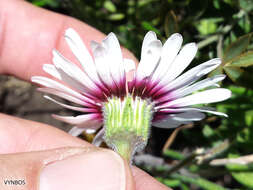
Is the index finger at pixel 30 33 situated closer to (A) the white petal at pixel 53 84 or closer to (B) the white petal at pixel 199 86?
(A) the white petal at pixel 53 84

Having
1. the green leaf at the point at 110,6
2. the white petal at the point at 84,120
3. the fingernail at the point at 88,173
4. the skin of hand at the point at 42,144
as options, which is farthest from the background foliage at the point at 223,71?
the fingernail at the point at 88,173

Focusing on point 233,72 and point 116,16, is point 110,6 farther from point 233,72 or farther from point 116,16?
point 233,72

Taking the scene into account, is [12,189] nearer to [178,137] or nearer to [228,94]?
[228,94]

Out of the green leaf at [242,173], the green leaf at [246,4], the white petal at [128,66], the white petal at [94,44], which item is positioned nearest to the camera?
the white petal at [94,44]

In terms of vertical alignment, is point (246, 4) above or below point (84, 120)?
above

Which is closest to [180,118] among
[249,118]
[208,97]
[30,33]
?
[208,97]

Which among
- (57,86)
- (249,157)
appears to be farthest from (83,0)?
(249,157)

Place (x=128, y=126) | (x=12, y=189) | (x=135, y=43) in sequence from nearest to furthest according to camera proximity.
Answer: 1. (x=12, y=189)
2. (x=128, y=126)
3. (x=135, y=43)
